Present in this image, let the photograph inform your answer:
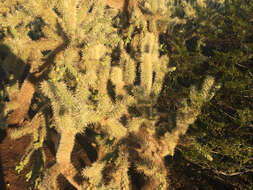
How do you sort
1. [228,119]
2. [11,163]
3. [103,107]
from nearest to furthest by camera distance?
[103,107] → [228,119] → [11,163]

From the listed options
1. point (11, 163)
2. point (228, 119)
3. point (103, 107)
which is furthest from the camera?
point (11, 163)

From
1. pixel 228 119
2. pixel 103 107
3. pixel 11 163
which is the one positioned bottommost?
pixel 11 163

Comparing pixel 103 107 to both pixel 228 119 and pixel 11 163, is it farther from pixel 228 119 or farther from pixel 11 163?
pixel 11 163

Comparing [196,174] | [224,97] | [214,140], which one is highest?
[224,97]

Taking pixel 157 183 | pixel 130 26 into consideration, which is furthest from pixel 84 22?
pixel 157 183

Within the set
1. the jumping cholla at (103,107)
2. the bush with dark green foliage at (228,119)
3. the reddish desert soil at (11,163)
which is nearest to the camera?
the jumping cholla at (103,107)

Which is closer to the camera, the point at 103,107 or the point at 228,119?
the point at 103,107

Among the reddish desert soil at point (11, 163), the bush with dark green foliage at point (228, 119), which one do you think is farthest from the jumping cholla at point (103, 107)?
the reddish desert soil at point (11, 163)

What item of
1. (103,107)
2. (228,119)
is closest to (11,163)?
(103,107)

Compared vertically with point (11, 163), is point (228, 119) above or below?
above

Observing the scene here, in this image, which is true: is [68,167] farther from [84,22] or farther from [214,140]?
[214,140]

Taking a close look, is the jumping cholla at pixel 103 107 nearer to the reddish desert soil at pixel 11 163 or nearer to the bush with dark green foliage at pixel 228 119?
the bush with dark green foliage at pixel 228 119
